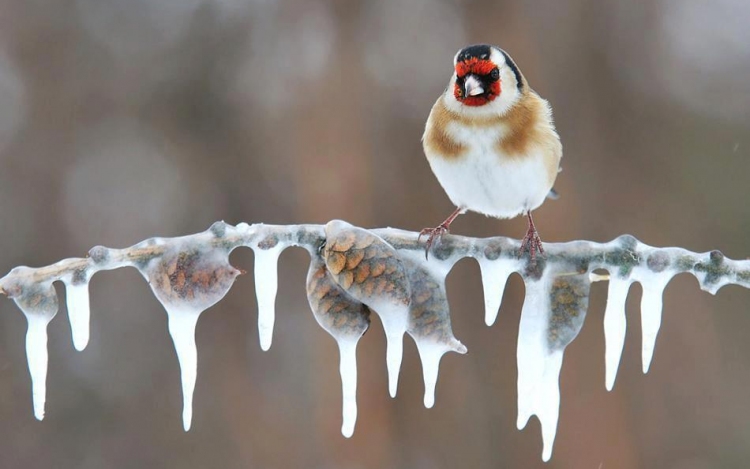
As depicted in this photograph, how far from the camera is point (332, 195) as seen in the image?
299cm

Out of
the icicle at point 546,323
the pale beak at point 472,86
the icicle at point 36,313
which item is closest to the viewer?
the icicle at point 36,313

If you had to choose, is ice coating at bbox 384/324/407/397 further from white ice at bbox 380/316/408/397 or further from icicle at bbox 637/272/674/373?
icicle at bbox 637/272/674/373

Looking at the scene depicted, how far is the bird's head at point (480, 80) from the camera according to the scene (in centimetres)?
122

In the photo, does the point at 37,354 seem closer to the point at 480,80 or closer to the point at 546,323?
the point at 546,323

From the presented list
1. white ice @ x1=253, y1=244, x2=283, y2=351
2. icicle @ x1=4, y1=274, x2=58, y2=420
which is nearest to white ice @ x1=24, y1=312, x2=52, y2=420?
icicle @ x1=4, y1=274, x2=58, y2=420

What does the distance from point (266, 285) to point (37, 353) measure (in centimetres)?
24

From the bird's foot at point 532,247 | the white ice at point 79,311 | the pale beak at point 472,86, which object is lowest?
the white ice at point 79,311

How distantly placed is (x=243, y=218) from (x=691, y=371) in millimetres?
1732

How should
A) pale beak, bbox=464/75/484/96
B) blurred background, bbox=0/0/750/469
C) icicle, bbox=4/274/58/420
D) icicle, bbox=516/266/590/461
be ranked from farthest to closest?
1. blurred background, bbox=0/0/750/469
2. pale beak, bbox=464/75/484/96
3. icicle, bbox=516/266/590/461
4. icicle, bbox=4/274/58/420

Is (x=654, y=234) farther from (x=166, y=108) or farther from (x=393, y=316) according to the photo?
(x=393, y=316)

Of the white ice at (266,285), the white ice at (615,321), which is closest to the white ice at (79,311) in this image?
the white ice at (266,285)

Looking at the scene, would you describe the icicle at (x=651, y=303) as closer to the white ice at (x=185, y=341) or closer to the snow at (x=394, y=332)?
the snow at (x=394, y=332)

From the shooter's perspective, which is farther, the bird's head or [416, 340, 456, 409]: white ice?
the bird's head

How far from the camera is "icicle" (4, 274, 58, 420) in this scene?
0.77 metres
